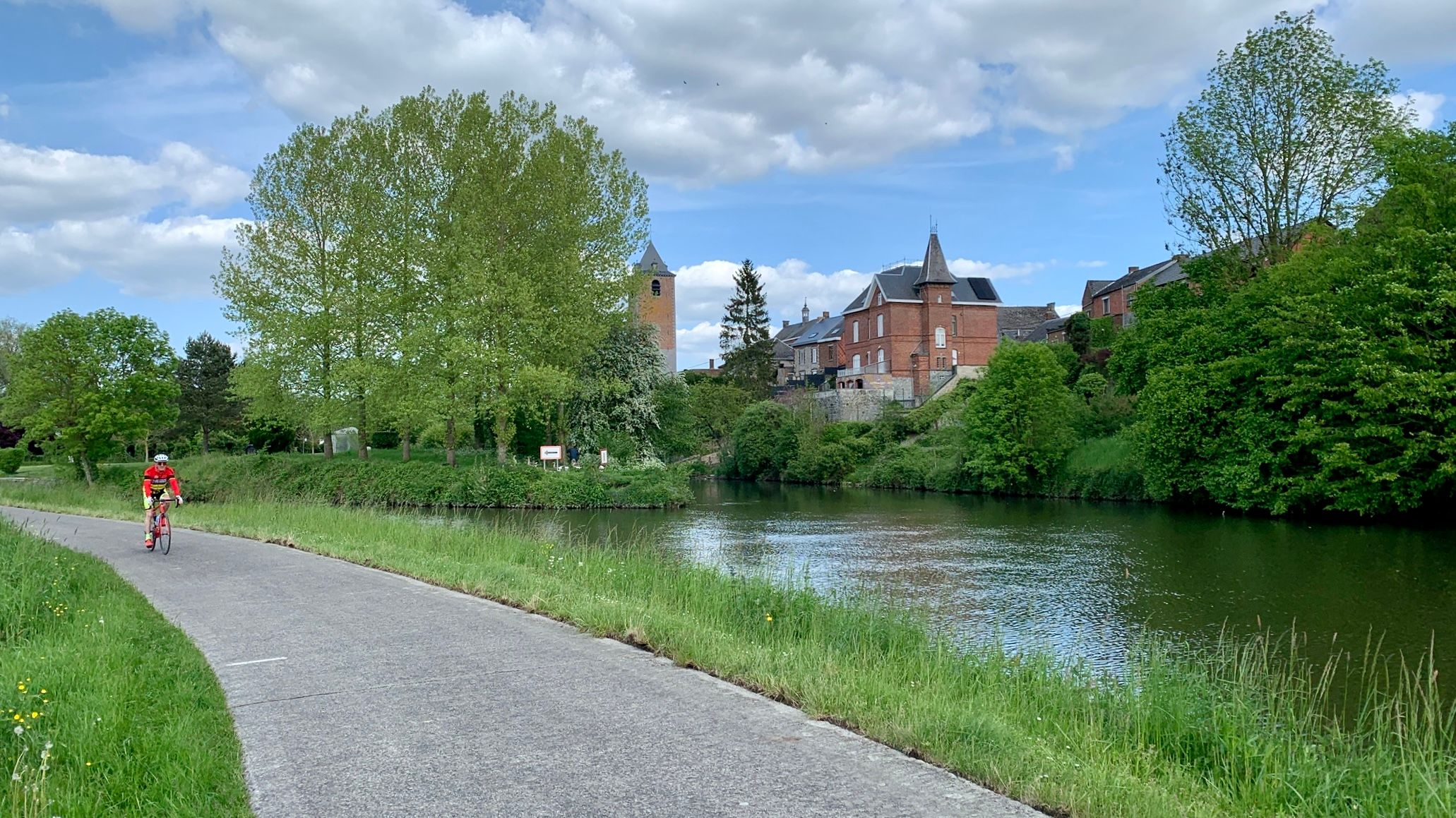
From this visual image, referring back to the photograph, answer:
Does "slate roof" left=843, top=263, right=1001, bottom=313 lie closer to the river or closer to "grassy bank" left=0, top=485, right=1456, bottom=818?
the river

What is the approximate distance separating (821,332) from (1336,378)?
67.7 m

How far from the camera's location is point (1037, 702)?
7.05 meters

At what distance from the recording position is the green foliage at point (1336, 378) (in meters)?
25.0

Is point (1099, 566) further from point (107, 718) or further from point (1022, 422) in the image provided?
point (1022, 422)

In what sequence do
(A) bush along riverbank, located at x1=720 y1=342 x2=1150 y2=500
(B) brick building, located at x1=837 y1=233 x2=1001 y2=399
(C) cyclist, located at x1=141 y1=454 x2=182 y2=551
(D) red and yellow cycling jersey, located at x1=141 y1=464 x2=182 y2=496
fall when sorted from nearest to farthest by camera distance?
1. (C) cyclist, located at x1=141 y1=454 x2=182 y2=551
2. (D) red and yellow cycling jersey, located at x1=141 y1=464 x2=182 y2=496
3. (A) bush along riverbank, located at x1=720 y1=342 x2=1150 y2=500
4. (B) brick building, located at x1=837 y1=233 x2=1001 y2=399

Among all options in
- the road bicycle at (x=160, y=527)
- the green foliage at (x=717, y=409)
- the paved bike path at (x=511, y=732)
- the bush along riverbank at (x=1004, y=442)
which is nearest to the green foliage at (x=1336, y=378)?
the bush along riverbank at (x=1004, y=442)

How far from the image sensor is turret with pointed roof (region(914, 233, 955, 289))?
71688 millimetres

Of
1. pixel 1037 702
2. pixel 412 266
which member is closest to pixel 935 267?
pixel 412 266

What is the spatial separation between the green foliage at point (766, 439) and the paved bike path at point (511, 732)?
158 feet

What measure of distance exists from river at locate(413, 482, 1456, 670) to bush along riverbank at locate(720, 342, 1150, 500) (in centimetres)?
576

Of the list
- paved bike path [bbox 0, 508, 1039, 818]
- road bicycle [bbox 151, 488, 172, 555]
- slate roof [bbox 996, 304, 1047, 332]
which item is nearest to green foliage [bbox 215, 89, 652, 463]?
road bicycle [bbox 151, 488, 172, 555]

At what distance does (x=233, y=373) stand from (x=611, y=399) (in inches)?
627

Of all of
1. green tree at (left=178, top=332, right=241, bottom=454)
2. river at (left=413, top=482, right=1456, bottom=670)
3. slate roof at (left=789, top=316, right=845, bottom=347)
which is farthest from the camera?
slate roof at (left=789, top=316, right=845, bottom=347)

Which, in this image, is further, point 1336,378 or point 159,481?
point 1336,378
